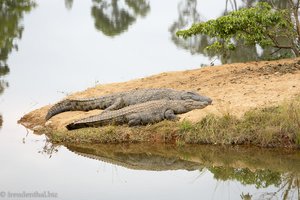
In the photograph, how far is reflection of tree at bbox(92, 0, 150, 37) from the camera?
31.8 metres

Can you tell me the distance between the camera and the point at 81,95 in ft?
45.6

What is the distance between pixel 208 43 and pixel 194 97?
16108 millimetres

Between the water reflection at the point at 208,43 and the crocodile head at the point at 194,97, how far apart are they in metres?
4.09

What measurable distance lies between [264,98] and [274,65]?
8.93 ft

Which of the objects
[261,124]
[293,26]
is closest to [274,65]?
[293,26]

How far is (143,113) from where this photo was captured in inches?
417

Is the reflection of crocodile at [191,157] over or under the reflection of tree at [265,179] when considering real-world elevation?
over

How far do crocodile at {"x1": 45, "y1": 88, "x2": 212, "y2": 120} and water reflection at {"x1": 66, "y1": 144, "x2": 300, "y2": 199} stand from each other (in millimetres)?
1562

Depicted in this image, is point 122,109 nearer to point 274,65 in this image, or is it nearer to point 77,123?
point 77,123

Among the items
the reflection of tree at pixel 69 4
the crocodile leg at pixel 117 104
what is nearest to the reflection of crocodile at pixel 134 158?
the crocodile leg at pixel 117 104

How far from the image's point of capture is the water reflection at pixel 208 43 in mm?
20744

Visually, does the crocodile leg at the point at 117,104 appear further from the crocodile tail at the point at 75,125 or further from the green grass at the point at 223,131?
the green grass at the point at 223,131

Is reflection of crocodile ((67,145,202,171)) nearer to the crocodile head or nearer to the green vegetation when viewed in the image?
the crocodile head

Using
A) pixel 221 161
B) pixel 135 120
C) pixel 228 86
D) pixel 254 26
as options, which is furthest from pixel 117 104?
pixel 254 26
